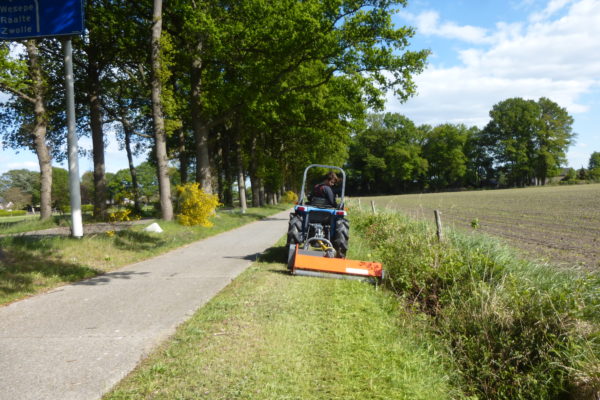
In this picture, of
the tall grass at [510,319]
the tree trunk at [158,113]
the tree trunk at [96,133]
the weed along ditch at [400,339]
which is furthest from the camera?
the tree trunk at [96,133]

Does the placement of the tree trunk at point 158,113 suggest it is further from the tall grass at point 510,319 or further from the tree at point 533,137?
the tree at point 533,137

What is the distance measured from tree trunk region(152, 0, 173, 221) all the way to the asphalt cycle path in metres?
6.31

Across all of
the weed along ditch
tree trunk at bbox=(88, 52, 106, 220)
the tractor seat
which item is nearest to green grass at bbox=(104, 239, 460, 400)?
the weed along ditch

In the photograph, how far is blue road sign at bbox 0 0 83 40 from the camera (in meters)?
8.53

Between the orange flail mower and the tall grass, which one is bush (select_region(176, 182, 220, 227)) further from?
the tall grass

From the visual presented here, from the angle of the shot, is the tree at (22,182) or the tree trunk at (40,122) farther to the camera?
the tree at (22,182)

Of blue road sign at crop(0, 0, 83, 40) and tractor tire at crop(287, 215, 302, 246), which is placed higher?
blue road sign at crop(0, 0, 83, 40)

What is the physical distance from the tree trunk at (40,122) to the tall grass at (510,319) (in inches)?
543

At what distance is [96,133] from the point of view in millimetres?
16312

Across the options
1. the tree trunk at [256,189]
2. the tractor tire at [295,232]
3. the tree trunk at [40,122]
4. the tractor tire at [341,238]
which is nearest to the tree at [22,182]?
the tree trunk at [256,189]

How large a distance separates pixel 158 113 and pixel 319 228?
8.64 metres

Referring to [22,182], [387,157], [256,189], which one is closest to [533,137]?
[387,157]

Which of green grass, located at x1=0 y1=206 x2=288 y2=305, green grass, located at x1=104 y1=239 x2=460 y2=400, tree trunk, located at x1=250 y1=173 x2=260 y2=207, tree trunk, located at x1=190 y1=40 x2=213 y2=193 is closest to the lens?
green grass, located at x1=104 y1=239 x2=460 y2=400

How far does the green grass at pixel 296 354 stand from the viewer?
3062mm
